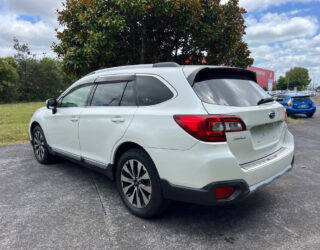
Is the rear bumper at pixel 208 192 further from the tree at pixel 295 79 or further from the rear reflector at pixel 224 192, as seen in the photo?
the tree at pixel 295 79

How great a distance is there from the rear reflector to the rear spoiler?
3.43 feet

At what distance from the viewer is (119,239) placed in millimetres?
2492

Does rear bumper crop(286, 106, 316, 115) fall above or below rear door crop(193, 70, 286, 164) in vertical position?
below

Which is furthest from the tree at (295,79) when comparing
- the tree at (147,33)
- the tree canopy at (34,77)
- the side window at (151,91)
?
the side window at (151,91)

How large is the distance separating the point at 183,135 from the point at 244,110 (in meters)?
0.67

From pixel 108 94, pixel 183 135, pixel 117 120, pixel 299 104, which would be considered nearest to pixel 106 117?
pixel 117 120

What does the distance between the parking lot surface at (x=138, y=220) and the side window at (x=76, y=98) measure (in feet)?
4.12

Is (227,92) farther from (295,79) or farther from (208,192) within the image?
(295,79)

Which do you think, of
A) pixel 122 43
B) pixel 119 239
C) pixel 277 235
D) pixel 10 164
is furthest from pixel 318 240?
pixel 122 43

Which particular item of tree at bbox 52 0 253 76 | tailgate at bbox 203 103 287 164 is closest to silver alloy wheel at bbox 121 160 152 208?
tailgate at bbox 203 103 287 164

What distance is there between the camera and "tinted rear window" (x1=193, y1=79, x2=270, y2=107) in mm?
2500

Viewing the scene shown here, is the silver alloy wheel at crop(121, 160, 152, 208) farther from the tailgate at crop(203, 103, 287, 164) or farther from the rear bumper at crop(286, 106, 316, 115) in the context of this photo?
the rear bumper at crop(286, 106, 316, 115)

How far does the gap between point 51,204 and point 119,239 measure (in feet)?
4.13

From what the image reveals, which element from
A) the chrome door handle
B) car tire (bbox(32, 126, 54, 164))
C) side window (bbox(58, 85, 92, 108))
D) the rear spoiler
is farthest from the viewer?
car tire (bbox(32, 126, 54, 164))
